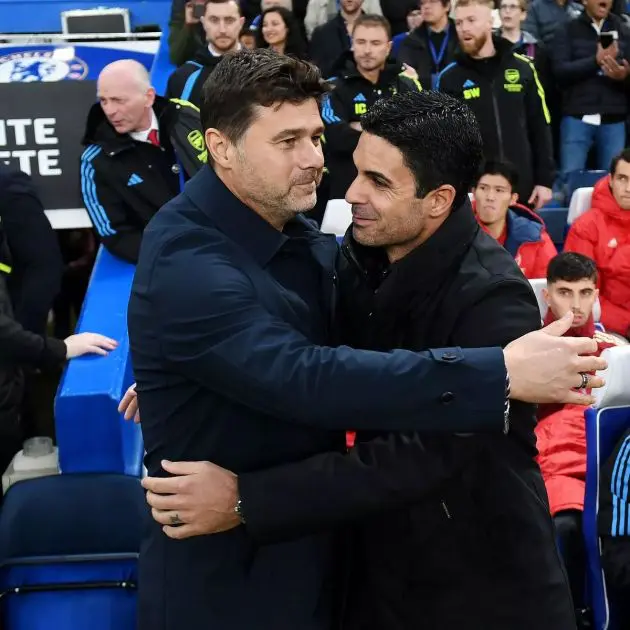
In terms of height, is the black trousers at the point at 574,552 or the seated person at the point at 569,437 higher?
the seated person at the point at 569,437

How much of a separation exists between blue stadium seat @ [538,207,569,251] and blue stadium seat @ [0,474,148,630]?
155 inches

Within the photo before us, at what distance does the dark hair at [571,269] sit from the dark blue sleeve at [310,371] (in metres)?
2.92

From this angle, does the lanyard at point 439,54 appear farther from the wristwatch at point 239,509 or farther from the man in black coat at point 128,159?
the wristwatch at point 239,509

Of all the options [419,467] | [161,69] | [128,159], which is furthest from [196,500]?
[161,69]

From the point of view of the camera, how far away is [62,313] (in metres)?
5.79

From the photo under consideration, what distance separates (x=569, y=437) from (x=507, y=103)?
2.91 m

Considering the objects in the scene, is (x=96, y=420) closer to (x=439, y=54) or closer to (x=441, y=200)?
(x=441, y=200)

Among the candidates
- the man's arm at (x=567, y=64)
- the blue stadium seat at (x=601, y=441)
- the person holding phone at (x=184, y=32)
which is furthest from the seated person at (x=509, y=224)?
the person holding phone at (x=184, y=32)

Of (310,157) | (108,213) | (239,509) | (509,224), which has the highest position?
(310,157)

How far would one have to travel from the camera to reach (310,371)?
1719 millimetres

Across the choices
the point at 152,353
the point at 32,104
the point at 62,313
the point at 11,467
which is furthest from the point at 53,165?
the point at 152,353

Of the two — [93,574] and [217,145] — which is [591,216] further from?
[217,145]

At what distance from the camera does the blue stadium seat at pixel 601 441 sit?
3246mm

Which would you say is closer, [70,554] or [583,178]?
[70,554]
